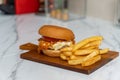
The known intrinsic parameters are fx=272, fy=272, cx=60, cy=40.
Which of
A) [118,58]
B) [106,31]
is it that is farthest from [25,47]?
[106,31]

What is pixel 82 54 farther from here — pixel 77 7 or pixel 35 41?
pixel 77 7

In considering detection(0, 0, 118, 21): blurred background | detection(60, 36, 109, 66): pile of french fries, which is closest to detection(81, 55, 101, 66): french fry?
detection(60, 36, 109, 66): pile of french fries

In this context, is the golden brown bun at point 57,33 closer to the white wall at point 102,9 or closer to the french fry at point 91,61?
the french fry at point 91,61

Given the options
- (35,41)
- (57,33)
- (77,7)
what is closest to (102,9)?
(77,7)

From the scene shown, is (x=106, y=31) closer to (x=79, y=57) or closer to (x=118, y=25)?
(x=118, y=25)

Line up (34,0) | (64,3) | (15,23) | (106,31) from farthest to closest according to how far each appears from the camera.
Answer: (34,0) → (64,3) → (15,23) → (106,31)

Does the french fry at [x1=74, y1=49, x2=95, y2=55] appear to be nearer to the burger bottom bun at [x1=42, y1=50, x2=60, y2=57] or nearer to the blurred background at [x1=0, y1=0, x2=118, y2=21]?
the burger bottom bun at [x1=42, y1=50, x2=60, y2=57]
